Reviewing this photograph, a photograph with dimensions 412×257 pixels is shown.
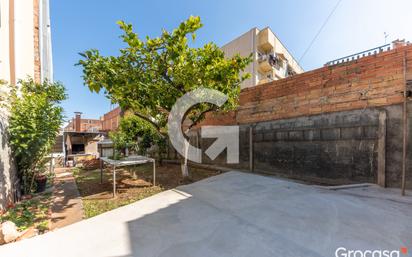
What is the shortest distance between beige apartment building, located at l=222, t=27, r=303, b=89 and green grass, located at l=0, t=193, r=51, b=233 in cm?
1438

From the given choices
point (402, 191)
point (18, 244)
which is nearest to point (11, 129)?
point (18, 244)

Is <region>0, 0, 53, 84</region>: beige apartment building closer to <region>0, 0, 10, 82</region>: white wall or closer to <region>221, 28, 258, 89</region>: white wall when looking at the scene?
<region>0, 0, 10, 82</region>: white wall

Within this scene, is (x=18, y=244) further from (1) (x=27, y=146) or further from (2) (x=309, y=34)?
(2) (x=309, y=34)

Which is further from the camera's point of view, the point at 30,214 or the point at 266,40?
the point at 266,40

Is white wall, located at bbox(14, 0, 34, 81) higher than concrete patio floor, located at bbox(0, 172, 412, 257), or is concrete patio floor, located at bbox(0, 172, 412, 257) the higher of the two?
white wall, located at bbox(14, 0, 34, 81)

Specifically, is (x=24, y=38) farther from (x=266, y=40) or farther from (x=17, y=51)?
(x=266, y=40)

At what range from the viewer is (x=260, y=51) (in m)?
15.1

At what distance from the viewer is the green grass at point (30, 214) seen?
289 centimetres

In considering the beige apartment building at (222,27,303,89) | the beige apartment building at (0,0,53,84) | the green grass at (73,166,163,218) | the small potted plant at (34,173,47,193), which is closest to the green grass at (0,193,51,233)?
the green grass at (73,166,163,218)

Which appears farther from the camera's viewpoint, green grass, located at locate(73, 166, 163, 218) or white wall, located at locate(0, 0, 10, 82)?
white wall, located at locate(0, 0, 10, 82)

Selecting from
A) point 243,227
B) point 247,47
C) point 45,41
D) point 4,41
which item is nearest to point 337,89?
point 243,227

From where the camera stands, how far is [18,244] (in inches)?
89.1

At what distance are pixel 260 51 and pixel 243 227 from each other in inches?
617

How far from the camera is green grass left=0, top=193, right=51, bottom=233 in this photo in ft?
9.48
